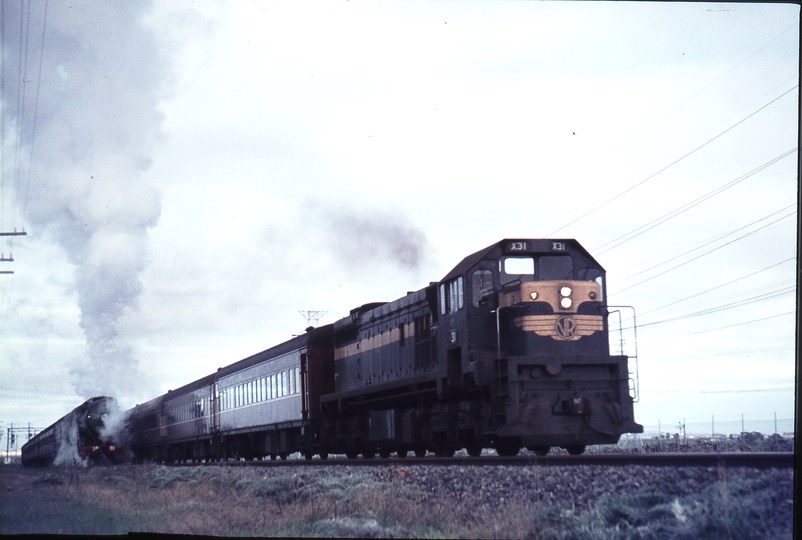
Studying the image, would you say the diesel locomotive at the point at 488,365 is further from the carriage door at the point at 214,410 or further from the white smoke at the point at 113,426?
the white smoke at the point at 113,426

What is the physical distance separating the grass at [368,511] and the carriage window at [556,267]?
468cm

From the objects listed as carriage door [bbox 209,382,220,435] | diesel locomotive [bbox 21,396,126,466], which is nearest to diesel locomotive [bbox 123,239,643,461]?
carriage door [bbox 209,382,220,435]

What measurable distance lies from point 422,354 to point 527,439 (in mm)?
4082

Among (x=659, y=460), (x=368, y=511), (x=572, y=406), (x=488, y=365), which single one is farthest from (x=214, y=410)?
(x=659, y=460)

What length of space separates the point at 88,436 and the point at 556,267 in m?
29.1

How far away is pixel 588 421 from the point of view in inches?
538

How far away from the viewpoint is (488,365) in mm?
14320

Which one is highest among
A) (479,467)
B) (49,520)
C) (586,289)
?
(586,289)

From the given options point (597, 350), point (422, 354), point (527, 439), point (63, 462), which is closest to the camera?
point (527, 439)

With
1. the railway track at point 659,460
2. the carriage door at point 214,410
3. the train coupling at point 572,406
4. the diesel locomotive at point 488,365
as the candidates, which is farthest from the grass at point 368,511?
the carriage door at point 214,410

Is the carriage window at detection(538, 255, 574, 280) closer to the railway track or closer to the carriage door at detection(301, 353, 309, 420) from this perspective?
the railway track

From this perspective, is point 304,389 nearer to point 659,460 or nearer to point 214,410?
point 214,410

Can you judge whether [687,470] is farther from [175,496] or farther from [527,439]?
[175,496]

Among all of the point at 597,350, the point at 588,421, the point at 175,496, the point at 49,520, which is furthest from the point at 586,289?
the point at 49,520
